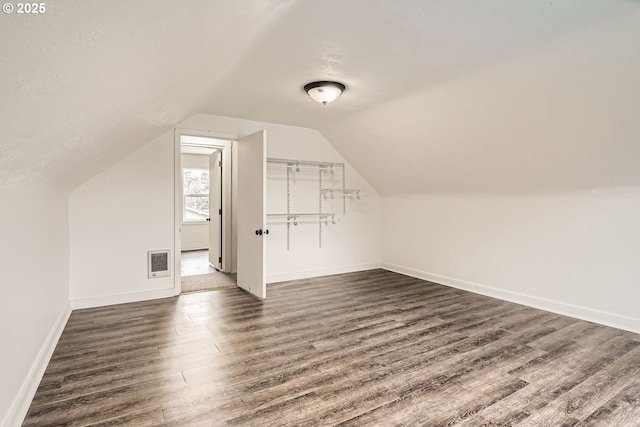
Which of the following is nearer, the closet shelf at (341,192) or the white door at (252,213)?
the white door at (252,213)

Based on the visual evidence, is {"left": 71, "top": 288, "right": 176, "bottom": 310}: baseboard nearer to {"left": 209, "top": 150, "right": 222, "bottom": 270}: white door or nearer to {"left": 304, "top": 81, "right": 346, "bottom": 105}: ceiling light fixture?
{"left": 209, "top": 150, "right": 222, "bottom": 270}: white door

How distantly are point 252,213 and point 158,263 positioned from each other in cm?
131

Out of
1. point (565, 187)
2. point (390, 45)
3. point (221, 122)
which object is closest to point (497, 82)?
point (390, 45)

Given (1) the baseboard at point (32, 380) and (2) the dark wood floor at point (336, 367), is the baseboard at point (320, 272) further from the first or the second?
(1) the baseboard at point (32, 380)

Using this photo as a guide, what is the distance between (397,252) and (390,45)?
12.9ft

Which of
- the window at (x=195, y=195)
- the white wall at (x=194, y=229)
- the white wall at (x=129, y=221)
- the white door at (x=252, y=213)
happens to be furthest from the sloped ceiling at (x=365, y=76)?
the window at (x=195, y=195)

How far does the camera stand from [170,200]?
4.27 m

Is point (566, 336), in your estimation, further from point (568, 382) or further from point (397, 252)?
point (397, 252)

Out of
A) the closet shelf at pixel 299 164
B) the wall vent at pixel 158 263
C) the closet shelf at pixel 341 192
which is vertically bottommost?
the wall vent at pixel 158 263

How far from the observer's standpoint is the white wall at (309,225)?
16.4ft

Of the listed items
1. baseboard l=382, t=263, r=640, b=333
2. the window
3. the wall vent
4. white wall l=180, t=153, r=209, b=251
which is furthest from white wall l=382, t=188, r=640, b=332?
the window

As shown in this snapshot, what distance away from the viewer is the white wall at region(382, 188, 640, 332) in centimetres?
327

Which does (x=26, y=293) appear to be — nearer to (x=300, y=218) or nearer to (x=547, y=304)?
(x=300, y=218)

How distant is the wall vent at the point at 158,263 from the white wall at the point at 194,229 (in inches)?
172
